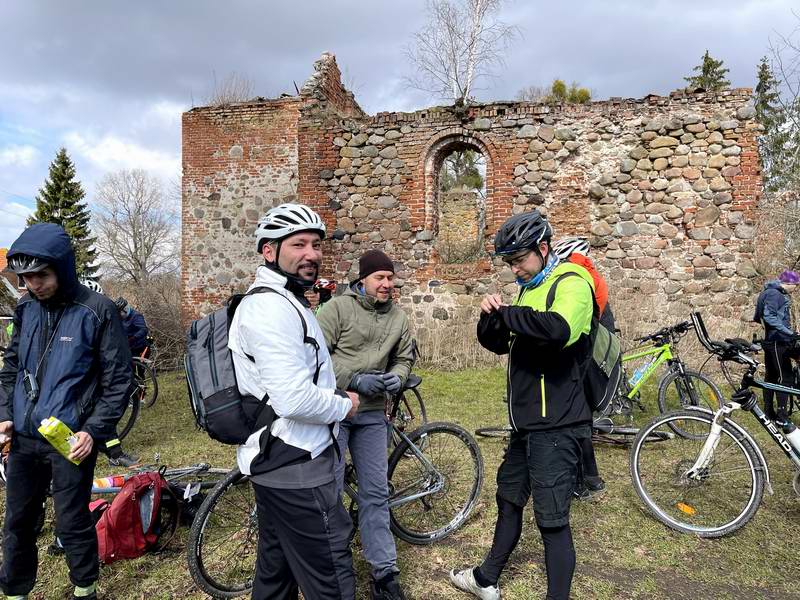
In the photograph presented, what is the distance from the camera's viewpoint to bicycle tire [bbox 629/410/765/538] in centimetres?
351

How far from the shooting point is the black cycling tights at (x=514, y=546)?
96.5 inches

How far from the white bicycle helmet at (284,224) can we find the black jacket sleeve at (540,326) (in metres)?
1.01

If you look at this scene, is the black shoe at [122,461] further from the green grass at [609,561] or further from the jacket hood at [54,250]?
the jacket hood at [54,250]

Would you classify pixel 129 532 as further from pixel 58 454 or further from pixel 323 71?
pixel 323 71

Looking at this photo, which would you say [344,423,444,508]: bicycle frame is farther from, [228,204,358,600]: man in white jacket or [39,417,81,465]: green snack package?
[39,417,81,465]: green snack package

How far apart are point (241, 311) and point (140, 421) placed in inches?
230

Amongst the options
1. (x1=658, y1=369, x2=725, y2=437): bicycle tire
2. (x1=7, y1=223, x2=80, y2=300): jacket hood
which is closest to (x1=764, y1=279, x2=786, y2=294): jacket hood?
(x1=658, y1=369, x2=725, y2=437): bicycle tire

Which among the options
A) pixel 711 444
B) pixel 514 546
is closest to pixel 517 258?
pixel 514 546

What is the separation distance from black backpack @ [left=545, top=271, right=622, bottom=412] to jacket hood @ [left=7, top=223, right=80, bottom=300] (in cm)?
237

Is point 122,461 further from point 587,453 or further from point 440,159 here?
point 440,159

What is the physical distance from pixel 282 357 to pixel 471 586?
1.93 m

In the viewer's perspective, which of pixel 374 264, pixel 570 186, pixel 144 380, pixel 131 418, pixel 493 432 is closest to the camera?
pixel 374 264

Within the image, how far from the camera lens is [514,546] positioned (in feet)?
8.97

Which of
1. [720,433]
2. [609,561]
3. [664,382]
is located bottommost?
[609,561]
